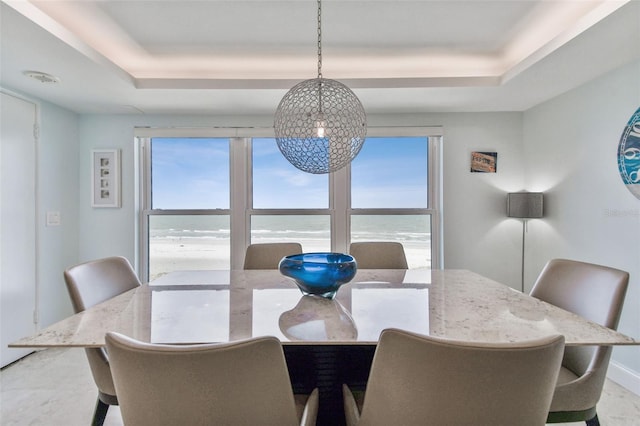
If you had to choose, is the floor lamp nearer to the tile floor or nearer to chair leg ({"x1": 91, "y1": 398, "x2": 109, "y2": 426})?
the tile floor

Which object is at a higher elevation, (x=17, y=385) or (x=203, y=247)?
(x=203, y=247)

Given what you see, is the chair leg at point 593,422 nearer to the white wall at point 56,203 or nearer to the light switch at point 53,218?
the white wall at point 56,203

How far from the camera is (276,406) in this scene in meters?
0.74

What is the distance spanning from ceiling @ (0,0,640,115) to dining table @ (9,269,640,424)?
154cm

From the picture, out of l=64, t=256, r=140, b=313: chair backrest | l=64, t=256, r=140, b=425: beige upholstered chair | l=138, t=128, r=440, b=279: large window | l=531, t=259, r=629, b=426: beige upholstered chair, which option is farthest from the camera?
l=138, t=128, r=440, b=279: large window

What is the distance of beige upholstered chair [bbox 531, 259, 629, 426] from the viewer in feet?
3.78

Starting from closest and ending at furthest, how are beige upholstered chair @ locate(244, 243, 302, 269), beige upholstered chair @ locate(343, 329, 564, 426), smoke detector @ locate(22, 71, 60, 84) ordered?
beige upholstered chair @ locate(343, 329, 564, 426) → smoke detector @ locate(22, 71, 60, 84) → beige upholstered chair @ locate(244, 243, 302, 269)

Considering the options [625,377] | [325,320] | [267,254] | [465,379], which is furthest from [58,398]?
[625,377]

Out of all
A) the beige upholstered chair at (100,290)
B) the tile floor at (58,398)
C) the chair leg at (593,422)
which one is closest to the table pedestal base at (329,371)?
the beige upholstered chair at (100,290)

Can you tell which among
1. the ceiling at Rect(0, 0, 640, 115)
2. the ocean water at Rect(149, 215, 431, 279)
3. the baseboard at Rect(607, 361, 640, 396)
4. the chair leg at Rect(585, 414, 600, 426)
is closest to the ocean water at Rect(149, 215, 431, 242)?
the ocean water at Rect(149, 215, 431, 279)

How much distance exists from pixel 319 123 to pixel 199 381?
3.74 ft

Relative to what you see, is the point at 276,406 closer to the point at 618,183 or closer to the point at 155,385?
the point at 155,385

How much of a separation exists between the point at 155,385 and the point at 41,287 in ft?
9.58

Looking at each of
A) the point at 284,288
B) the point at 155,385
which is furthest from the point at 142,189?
the point at 155,385
